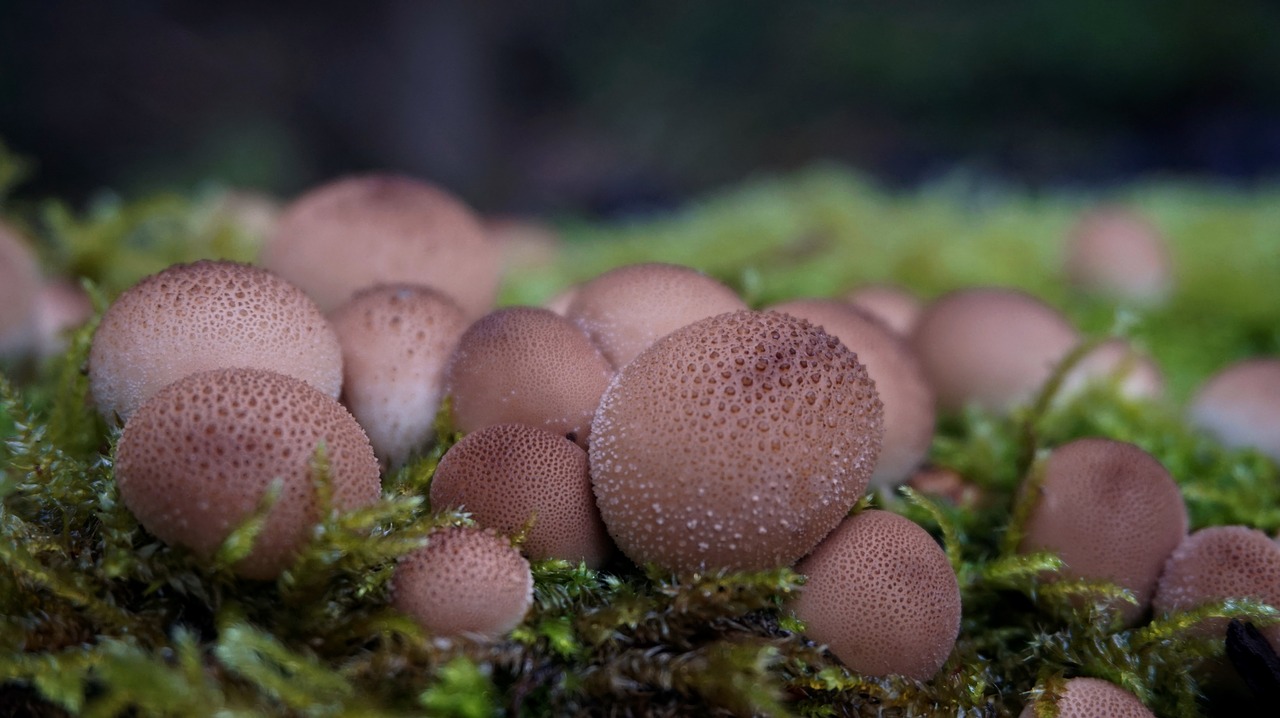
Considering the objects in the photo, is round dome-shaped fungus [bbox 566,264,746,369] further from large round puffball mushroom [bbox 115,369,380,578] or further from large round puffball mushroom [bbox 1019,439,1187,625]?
large round puffball mushroom [bbox 1019,439,1187,625]

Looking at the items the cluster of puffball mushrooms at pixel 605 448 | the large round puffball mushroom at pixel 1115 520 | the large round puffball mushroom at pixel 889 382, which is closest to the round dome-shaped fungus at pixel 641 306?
the cluster of puffball mushrooms at pixel 605 448

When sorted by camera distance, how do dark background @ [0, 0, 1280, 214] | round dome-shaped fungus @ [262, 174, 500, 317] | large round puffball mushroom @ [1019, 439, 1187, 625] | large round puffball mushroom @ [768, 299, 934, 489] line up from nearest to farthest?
large round puffball mushroom @ [1019, 439, 1187, 625] → large round puffball mushroom @ [768, 299, 934, 489] → round dome-shaped fungus @ [262, 174, 500, 317] → dark background @ [0, 0, 1280, 214]

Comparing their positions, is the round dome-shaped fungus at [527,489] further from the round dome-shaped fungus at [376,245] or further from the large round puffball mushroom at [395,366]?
the round dome-shaped fungus at [376,245]

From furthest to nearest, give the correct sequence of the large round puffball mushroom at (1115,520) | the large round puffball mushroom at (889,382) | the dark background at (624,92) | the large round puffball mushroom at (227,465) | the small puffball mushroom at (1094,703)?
the dark background at (624,92), the large round puffball mushroom at (889,382), the large round puffball mushroom at (1115,520), the small puffball mushroom at (1094,703), the large round puffball mushroom at (227,465)

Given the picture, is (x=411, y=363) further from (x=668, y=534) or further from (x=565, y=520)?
(x=668, y=534)

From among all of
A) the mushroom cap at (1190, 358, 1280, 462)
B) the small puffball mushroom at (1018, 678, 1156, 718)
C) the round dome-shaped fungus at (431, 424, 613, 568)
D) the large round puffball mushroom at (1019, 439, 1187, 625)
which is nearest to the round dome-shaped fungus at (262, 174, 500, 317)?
the round dome-shaped fungus at (431, 424, 613, 568)

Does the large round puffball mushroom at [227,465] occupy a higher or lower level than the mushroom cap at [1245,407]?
higher

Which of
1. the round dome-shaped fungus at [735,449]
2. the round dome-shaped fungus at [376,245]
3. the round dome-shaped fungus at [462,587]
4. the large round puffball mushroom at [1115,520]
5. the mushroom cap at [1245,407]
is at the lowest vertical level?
the mushroom cap at [1245,407]
